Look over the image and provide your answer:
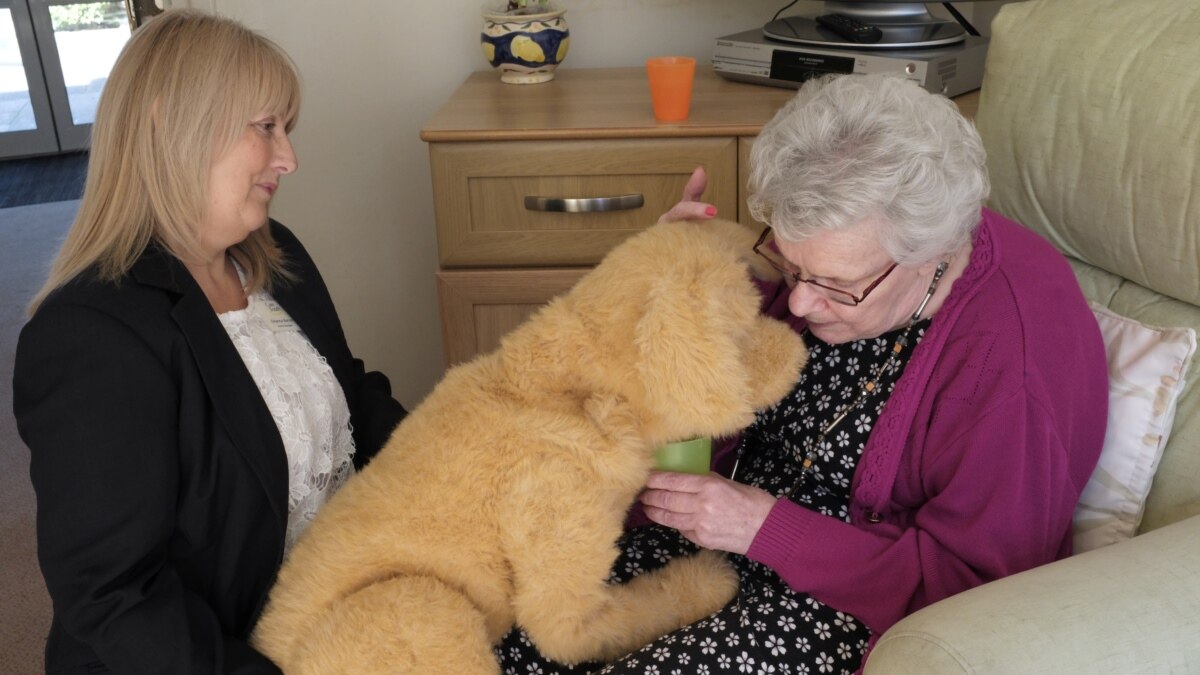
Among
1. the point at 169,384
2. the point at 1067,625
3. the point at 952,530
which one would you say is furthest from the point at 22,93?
the point at 1067,625

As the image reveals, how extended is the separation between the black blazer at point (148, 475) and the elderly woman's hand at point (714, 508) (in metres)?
0.45

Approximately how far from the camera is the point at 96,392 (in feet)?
3.61

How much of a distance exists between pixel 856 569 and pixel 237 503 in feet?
2.26

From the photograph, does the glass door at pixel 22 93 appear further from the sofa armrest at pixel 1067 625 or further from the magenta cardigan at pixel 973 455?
the sofa armrest at pixel 1067 625

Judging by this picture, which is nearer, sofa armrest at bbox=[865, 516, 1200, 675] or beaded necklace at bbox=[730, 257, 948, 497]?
sofa armrest at bbox=[865, 516, 1200, 675]

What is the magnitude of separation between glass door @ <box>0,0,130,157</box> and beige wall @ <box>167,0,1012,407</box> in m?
2.50

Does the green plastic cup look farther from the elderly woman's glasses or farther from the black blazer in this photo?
the black blazer

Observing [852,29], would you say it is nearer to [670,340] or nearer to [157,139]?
[670,340]

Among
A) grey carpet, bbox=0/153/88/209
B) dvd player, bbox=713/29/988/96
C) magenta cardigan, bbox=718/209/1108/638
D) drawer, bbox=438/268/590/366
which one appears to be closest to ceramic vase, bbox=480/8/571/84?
dvd player, bbox=713/29/988/96

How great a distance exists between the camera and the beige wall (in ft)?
7.78

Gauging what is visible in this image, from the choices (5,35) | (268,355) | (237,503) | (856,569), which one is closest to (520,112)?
(268,355)

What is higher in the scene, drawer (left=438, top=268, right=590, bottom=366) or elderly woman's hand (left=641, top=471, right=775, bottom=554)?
elderly woman's hand (left=641, top=471, right=775, bottom=554)

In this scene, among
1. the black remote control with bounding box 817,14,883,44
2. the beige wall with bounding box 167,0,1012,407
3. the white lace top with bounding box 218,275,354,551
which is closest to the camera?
the white lace top with bounding box 218,275,354,551

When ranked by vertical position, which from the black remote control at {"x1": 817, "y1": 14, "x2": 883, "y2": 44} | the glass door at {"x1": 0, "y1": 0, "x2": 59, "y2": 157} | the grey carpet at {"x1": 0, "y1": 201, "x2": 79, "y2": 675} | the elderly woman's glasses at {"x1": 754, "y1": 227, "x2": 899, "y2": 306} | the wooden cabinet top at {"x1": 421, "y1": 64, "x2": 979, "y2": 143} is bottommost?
the grey carpet at {"x1": 0, "y1": 201, "x2": 79, "y2": 675}
